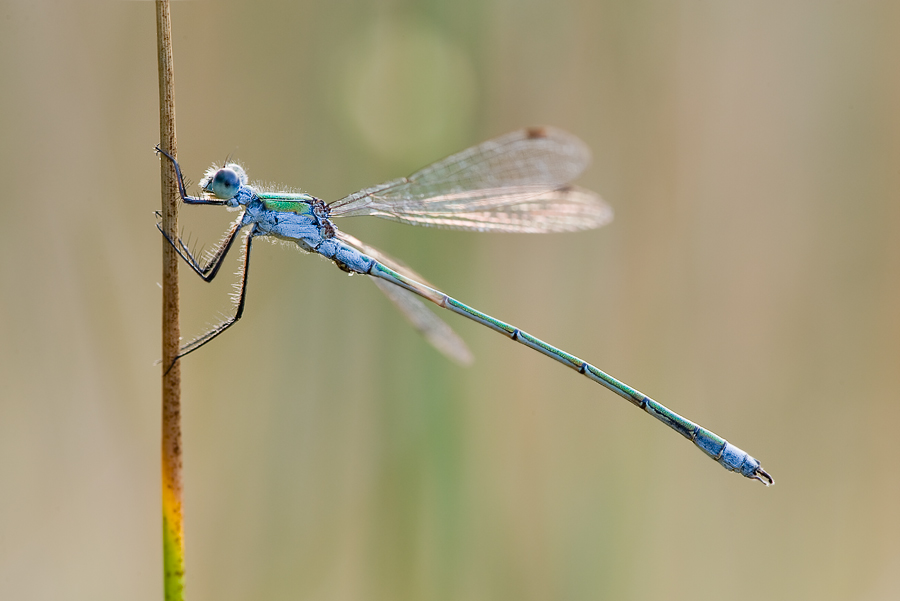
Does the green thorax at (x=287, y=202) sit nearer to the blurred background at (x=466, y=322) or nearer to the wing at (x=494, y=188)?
the wing at (x=494, y=188)

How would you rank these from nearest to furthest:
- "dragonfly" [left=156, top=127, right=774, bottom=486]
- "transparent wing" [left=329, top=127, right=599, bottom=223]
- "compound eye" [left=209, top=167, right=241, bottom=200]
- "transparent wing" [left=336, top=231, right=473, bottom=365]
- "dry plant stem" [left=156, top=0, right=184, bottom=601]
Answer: "dry plant stem" [left=156, top=0, right=184, bottom=601], "compound eye" [left=209, top=167, right=241, bottom=200], "dragonfly" [left=156, top=127, right=774, bottom=486], "transparent wing" [left=336, top=231, right=473, bottom=365], "transparent wing" [left=329, top=127, right=599, bottom=223]

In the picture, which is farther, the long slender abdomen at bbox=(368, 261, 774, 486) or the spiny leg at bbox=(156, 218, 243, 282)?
the long slender abdomen at bbox=(368, 261, 774, 486)

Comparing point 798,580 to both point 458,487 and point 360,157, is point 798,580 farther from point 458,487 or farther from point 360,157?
point 360,157

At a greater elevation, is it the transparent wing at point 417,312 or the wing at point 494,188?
the wing at point 494,188

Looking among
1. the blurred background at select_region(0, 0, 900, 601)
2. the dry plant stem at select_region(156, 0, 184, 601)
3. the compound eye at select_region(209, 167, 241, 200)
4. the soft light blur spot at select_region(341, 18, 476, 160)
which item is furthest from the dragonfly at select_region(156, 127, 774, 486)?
the dry plant stem at select_region(156, 0, 184, 601)

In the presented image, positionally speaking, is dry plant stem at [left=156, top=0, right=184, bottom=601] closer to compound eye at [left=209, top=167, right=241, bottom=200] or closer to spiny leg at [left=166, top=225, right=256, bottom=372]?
spiny leg at [left=166, top=225, right=256, bottom=372]

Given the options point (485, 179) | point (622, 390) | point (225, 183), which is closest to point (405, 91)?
point (485, 179)

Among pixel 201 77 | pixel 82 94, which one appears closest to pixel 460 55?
pixel 201 77

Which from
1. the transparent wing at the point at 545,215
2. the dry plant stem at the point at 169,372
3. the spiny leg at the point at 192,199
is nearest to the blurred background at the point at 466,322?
the transparent wing at the point at 545,215
